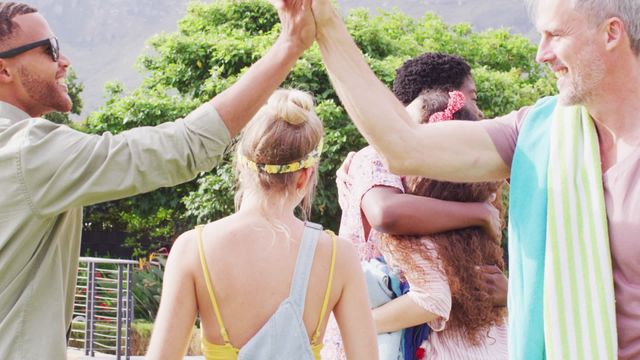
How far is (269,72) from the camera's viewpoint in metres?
2.48

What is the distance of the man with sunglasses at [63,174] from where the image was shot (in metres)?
2.39

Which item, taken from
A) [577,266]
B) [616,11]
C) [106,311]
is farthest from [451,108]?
[106,311]

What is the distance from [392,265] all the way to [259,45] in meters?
9.80

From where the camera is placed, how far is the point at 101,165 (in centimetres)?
240

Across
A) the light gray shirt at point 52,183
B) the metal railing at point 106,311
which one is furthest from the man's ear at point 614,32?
the metal railing at point 106,311

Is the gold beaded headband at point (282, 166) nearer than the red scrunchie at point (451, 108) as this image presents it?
Yes

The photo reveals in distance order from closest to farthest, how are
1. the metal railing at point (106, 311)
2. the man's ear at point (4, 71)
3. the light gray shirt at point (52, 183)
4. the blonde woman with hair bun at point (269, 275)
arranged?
the light gray shirt at point (52, 183) < the man's ear at point (4, 71) < the blonde woman with hair bun at point (269, 275) < the metal railing at point (106, 311)

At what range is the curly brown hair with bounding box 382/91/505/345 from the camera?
10.6 feet

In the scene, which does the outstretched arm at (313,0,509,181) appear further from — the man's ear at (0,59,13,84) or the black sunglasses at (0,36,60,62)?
the man's ear at (0,59,13,84)

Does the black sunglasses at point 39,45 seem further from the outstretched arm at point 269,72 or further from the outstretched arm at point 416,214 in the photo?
the outstretched arm at point 416,214

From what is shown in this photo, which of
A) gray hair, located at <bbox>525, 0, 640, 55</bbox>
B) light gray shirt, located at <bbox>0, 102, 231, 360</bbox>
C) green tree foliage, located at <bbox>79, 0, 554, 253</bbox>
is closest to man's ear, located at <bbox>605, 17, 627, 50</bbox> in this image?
gray hair, located at <bbox>525, 0, 640, 55</bbox>

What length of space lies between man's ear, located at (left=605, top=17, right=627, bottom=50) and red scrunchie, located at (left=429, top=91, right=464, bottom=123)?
1.11 m

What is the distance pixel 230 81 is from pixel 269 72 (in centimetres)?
1011

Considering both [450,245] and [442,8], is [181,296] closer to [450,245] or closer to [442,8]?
[450,245]
